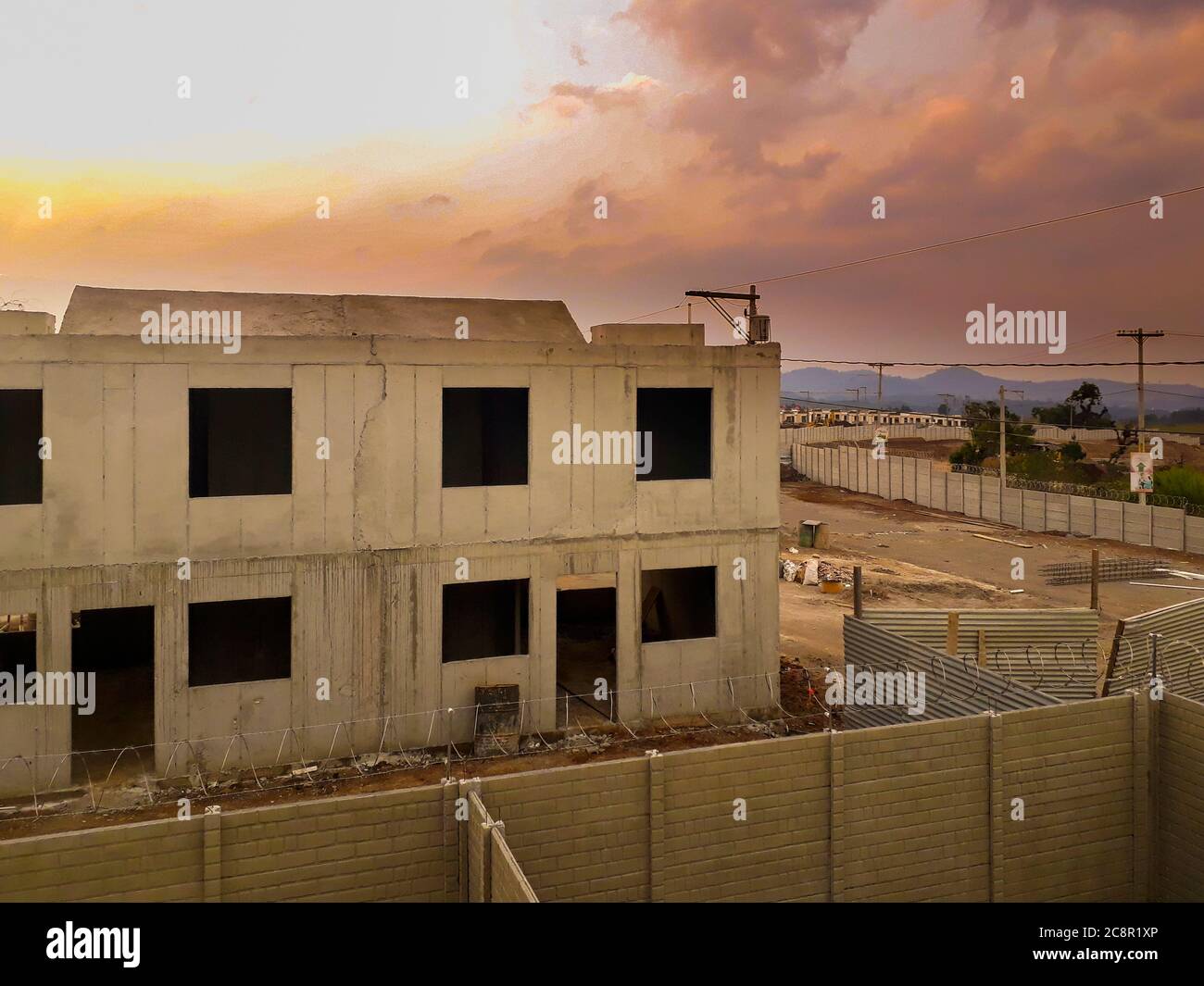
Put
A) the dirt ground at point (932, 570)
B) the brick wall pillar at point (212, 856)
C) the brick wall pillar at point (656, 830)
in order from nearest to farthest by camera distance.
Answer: the brick wall pillar at point (212, 856) < the brick wall pillar at point (656, 830) < the dirt ground at point (932, 570)

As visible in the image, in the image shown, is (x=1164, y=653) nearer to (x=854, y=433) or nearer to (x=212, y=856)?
(x=212, y=856)

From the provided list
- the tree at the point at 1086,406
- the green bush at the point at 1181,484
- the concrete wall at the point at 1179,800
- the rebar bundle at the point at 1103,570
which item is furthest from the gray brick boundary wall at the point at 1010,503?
the tree at the point at 1086,406

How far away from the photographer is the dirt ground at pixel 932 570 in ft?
93.2

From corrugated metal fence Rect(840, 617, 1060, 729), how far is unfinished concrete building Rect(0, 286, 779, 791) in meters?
3.24

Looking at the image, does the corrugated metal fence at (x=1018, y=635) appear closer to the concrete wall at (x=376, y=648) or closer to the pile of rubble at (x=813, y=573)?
the concrete wall at (x=376, y=648)

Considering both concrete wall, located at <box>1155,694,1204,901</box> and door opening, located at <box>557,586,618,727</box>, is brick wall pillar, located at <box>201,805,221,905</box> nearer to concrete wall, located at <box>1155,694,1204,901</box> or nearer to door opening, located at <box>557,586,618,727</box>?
door opening, located at <box>557,586,618,727</box>

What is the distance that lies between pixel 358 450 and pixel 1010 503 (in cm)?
4330

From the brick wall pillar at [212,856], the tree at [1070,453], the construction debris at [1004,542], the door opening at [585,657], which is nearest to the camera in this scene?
the brick wall pillar at [212,856]

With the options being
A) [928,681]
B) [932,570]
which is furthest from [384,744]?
[932,570]

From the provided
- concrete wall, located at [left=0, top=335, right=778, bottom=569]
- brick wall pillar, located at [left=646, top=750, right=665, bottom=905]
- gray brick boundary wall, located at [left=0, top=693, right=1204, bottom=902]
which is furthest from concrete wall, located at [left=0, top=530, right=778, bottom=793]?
brick wall pillar, located at [left=646, top=750, right=665, bottom=905]

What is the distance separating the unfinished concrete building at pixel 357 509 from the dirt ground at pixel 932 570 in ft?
22.7

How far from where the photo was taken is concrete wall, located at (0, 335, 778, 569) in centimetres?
1450
